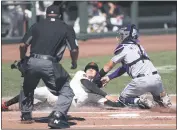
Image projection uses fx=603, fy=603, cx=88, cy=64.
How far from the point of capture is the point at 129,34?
8.32m

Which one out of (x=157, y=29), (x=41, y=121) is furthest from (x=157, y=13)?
(x=41, y=121)

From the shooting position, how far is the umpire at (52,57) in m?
7.06

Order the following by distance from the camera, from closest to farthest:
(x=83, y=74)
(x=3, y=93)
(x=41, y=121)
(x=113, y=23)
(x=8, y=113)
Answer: (x=41, y=121), (x=8, y=113), (x=83, y=74), (x=3, y=93), (x=113, y=23)

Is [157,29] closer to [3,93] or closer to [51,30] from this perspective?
[3,93]

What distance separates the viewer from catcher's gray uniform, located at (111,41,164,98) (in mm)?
8133

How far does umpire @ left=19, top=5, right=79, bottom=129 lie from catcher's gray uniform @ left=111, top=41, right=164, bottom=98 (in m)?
1.18

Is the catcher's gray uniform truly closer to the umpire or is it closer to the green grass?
the umpire

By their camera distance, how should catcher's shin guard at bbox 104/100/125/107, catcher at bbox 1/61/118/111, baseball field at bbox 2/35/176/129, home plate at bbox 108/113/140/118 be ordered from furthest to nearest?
1. catcher's shin guard at bbox 104/100/125/107
2. catcher at bbox 1/61/118/111
3. home plate at bbox 108/113/140/118
4. baseball field at bbox 2/35/176/129

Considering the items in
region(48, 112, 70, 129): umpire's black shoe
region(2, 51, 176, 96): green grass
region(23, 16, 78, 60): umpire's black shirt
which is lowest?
region(2, 51, 176, 96): green grass

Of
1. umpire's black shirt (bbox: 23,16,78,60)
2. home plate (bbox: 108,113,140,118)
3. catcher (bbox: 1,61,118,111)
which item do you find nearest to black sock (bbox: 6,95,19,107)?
catcher (bbox: 1,61,118,111)

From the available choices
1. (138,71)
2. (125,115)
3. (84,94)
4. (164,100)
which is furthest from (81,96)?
(164,100)

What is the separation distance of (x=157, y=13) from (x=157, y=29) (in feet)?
4.11

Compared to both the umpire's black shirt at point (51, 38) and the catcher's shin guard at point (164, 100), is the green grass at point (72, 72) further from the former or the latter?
the umpire's black shirt at point (51, 38)

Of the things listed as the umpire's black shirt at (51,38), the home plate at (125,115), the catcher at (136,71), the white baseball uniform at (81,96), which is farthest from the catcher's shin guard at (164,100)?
the umpire's black shirt at (51,38)
